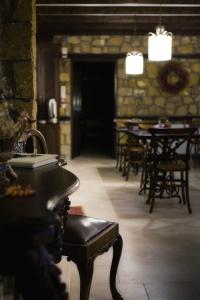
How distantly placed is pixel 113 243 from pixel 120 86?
685cm

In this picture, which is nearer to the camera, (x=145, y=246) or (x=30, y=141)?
(x=30, y=141)

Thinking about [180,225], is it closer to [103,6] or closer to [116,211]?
[116,211]

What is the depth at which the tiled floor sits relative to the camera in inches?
107

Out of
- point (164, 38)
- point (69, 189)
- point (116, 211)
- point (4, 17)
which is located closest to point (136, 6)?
point (164, 38)

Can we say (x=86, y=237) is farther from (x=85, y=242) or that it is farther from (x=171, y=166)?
(x=171, y=166)

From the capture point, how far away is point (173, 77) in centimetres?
892

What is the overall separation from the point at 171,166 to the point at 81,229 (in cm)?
263

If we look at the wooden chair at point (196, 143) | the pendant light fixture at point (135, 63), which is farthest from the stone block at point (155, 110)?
the pendant light fixture at point (135, 63)

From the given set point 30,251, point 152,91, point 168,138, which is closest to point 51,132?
point 152,91

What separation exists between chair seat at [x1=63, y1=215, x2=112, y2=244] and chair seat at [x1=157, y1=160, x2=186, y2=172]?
2405mm

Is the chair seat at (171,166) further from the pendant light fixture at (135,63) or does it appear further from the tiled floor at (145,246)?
the pendant light fixture at (135,63)

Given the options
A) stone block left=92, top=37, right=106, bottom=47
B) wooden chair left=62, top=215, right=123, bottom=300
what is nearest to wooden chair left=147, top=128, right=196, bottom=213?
wooden chair left=62, top=215, right=123, bottom=300

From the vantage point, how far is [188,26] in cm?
830

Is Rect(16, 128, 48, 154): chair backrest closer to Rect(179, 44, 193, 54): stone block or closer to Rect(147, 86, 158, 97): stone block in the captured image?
Rect(147, 86, 158, 97): stone block
